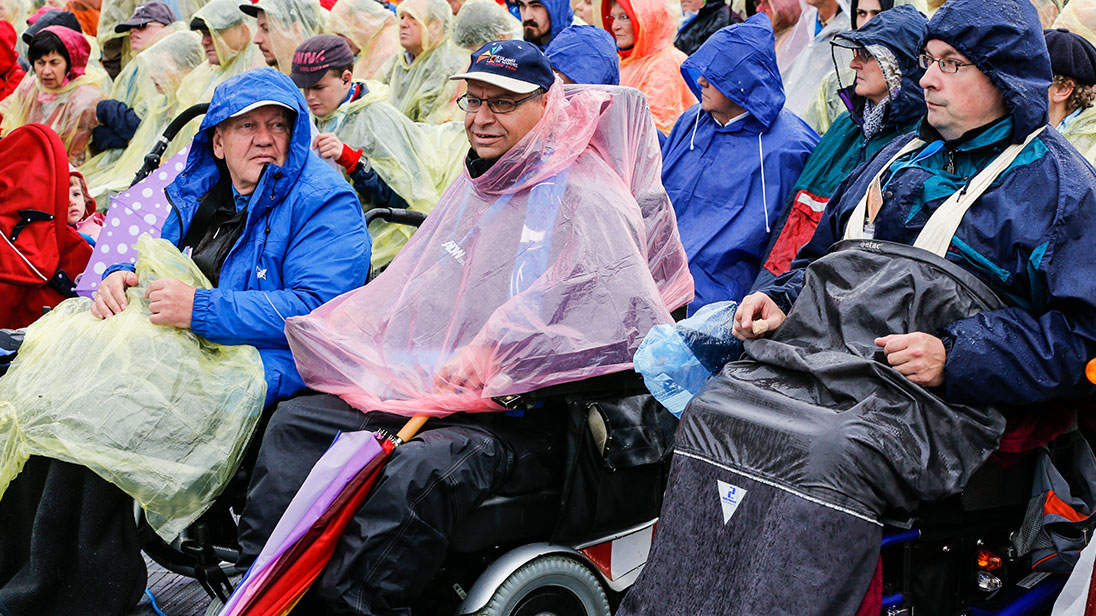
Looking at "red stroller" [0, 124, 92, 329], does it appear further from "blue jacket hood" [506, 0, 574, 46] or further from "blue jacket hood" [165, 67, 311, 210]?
"blue jacket hood" [506, 0, 574, 46]

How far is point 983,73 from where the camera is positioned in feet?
8.91

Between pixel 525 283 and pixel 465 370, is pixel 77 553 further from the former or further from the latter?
pixel 525 283

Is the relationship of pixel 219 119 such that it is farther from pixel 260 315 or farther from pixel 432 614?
pixel 432 614

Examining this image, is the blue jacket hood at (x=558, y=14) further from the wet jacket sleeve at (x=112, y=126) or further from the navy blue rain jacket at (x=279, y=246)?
the wet jacket sleeve at (x=112, y=126)

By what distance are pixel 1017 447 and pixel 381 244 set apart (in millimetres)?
3344

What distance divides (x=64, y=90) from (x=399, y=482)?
23.8 ft

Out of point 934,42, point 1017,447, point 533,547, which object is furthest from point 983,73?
point 533,547

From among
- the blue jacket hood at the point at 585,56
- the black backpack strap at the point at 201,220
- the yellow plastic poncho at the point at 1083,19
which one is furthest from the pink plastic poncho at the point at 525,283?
the yellow plastic poncho at the point at 1083,19

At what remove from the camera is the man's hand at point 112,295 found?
3463mm

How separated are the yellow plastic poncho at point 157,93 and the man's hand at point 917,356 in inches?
280

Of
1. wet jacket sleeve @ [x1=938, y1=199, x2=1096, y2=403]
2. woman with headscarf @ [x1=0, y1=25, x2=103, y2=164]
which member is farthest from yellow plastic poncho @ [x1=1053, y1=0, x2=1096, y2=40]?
woman with headscarf @ [x1=0, y1=25, x2=103, y2=164]

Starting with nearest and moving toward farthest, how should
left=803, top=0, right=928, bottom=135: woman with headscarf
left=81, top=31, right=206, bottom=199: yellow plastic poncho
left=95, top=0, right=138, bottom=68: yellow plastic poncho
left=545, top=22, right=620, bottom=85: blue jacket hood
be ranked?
left=803, top=0, right=928, bottom=135: woman with headscarf, left=545, top=22, right=620, bottom=85: blue jacket hood, left=81, top=31, right=206, bottom=199: yellow plastic poncho, left=95, top=0, right=138, bottom=68: yellow plastic poncho

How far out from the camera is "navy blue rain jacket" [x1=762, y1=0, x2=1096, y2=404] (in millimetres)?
2498

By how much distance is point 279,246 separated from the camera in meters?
3.58
